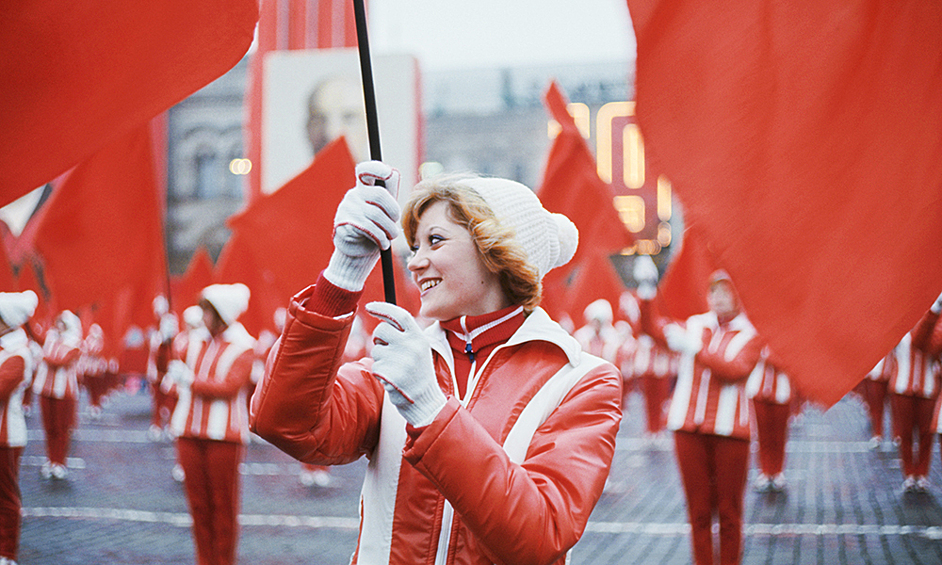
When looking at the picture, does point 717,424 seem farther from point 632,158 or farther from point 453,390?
point 632,158

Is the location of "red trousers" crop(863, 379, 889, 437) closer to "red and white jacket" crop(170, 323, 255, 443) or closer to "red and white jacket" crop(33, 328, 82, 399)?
"red and white jacket" crop(170, 323, 255, 443)

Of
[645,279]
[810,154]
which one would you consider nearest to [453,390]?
[810,154]

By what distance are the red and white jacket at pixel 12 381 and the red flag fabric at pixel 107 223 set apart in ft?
1.75

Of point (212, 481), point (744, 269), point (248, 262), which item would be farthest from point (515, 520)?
point (248, 262)

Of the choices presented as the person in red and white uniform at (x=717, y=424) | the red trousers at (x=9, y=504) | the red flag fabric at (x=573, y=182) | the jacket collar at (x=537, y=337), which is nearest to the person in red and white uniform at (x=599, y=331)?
the red flag fabric at (x=573, y=182)

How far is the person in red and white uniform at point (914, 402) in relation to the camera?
25.3 ft

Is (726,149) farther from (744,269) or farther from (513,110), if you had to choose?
(513,110)

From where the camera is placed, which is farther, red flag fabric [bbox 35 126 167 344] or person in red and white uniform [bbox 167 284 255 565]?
red flag fabric [bbox 35 126 167 344]

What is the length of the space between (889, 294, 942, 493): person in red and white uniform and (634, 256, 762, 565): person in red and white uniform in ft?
10.2

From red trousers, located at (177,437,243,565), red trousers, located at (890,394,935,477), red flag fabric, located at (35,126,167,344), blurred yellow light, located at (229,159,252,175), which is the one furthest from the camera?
blurred yellow light, located at (229,159,252,175)

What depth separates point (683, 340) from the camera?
18.9 ft

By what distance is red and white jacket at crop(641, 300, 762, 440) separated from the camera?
5.02m

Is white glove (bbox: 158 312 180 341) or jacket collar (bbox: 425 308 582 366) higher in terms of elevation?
jacket collar (bbox: 425 308 582 366)

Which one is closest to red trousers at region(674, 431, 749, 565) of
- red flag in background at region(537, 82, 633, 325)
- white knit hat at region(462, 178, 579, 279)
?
red flag in background at region(537, 82, 633, 325)
